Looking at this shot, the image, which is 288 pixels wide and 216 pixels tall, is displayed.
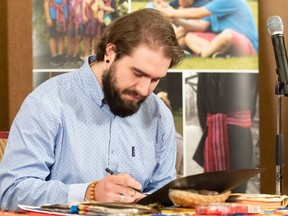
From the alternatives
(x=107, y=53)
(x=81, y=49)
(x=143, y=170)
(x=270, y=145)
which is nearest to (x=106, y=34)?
(x=107, y=53)

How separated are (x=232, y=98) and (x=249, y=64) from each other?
189 millimetres

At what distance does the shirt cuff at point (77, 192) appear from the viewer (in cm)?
206

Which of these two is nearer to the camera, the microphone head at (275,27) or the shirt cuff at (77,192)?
the shirt cuff at (77,192)

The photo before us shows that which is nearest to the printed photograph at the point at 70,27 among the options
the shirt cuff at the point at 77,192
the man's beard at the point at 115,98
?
the man's beard at the point at 115,98

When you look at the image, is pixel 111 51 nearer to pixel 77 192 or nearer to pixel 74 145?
pixel 74 145

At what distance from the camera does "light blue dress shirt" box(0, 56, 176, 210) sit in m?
2.20

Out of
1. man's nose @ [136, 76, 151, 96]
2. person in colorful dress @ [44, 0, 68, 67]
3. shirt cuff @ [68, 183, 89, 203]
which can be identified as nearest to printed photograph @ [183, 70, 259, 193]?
person in colorful dress @ [44, 0, 68, 67]

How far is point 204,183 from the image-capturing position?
1913 millimetres

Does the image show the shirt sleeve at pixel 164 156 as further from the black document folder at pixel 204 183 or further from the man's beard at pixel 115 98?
the black document folder at pixel 204 183

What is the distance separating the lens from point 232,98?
3.63 metres

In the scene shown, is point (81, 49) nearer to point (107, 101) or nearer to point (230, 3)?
point (230, 3)

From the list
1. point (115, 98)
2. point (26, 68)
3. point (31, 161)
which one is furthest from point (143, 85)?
point (26, 68)

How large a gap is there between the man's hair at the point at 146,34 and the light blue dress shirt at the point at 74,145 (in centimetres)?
17

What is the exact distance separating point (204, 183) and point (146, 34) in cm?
62
